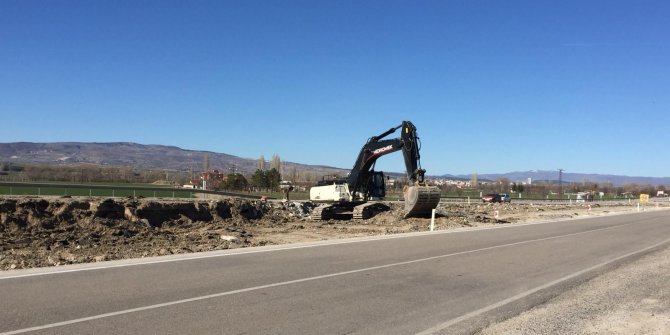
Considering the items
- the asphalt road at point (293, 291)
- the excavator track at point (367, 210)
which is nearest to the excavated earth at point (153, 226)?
the excavator track at point (367, 210)

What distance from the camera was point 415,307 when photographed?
27.6ft

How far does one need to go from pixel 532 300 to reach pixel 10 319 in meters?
7.72

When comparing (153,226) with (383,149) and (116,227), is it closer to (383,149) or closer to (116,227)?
(116,227)

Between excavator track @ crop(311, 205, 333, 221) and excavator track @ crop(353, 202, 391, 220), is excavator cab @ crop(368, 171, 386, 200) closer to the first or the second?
excavator track @ crop(353, 202, 391, 220)

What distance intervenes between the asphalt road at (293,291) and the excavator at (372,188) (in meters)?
12.1

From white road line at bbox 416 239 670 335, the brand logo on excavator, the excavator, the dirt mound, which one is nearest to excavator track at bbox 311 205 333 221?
the excavator

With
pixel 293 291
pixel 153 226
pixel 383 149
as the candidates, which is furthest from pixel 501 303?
pixel 153 226

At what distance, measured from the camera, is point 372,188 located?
106 feet

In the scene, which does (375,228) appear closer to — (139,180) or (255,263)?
(255,263)

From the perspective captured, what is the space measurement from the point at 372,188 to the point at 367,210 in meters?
1.69

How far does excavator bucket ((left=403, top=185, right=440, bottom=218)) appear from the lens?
27469 millimetres

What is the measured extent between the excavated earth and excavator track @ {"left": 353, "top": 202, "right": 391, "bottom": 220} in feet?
2.81

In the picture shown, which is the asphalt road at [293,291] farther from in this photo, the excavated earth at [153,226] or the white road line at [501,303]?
the excavated earth at [153,226]

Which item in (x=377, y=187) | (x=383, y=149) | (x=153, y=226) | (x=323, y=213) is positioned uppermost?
(x=383, y=149)
